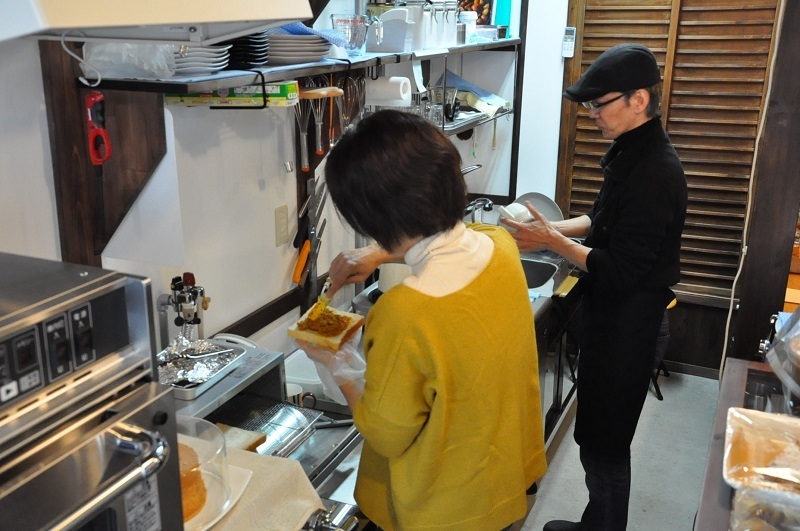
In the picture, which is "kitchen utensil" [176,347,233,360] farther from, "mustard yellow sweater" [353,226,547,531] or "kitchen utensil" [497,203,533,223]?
"kitchen utensil" [497,203,533,223]

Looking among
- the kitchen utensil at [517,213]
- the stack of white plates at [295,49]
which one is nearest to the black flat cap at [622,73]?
the kitchen utensil at [517,213]

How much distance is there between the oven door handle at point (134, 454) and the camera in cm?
77

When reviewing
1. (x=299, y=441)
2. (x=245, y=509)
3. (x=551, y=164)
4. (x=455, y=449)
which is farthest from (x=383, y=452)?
(x=551, y=164)

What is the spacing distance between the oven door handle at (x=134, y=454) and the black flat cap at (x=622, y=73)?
67.4 inches

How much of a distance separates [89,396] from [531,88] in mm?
3277

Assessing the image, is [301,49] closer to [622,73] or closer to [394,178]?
[394,178]

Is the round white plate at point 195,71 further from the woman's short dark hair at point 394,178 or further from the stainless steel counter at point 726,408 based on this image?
the stainless steel counter at point 726,408

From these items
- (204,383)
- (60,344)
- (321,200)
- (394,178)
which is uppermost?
(394,178)

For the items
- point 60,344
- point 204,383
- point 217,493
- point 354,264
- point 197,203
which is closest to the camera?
point 60,344

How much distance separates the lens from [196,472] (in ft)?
3.64

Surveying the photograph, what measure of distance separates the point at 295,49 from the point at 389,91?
69cm

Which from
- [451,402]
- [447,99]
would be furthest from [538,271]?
[451,402]

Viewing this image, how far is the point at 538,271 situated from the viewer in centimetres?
304

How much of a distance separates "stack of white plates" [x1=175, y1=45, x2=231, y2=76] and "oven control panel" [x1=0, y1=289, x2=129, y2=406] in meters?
0.79
